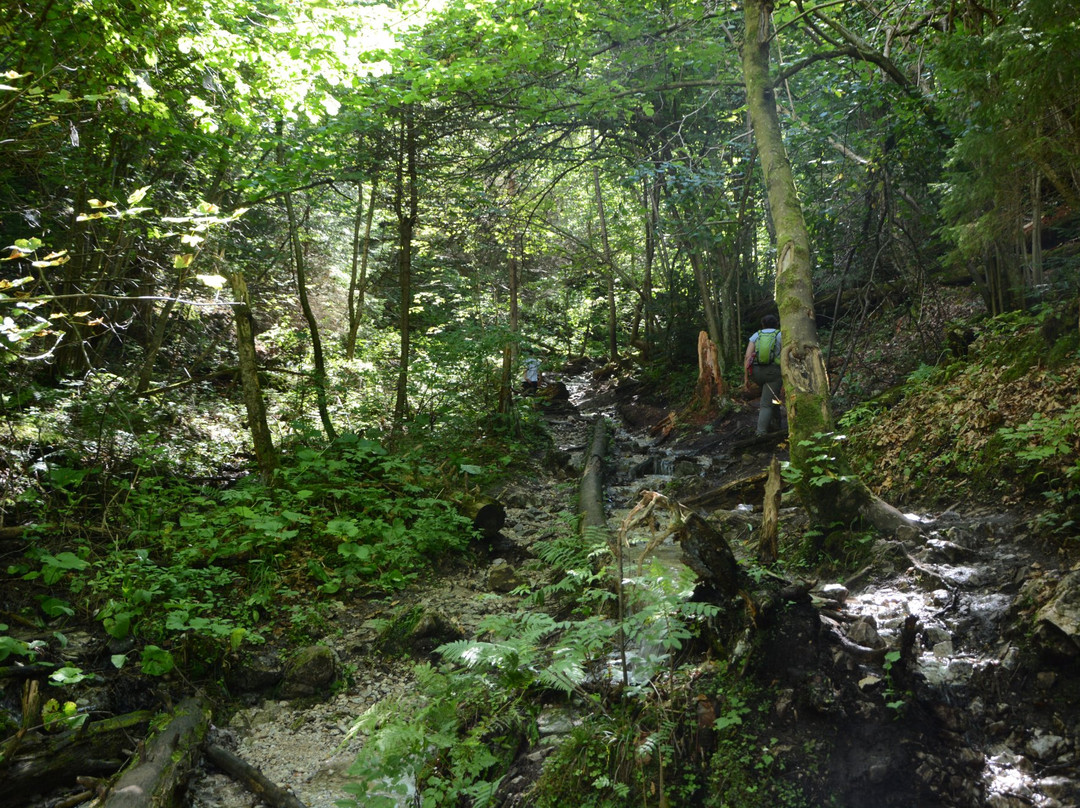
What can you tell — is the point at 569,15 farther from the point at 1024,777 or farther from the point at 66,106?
the point at 1024,777

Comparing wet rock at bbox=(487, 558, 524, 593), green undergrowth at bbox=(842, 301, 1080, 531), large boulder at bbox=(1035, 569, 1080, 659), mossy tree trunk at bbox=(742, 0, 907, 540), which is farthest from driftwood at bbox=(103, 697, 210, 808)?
green undergrowth at bbox=(842, 301, 1080, 531)

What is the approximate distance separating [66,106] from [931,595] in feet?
28.6

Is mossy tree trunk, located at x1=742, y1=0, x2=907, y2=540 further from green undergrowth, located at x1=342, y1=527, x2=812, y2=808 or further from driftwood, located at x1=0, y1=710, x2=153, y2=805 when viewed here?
driftwood, located at x1=0, y1=710, x2=153, y2=805

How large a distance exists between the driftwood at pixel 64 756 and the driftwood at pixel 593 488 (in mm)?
3796

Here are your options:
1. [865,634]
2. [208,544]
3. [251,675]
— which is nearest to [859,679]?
[865,634]

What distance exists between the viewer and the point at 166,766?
3686 mm

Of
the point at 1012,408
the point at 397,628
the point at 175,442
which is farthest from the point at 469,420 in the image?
the point at 1012,408

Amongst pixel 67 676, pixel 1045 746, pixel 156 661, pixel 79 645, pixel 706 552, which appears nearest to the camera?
pixel 1045 746

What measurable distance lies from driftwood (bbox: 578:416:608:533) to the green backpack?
121 inches

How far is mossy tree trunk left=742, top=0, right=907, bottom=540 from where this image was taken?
547cm

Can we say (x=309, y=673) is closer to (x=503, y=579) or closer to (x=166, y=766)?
(x=166, y=766)

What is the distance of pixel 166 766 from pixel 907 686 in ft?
13.7

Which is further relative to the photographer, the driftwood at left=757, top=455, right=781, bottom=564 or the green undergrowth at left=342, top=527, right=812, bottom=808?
the driftwood at left=757, top=455, right=781, bottom=564

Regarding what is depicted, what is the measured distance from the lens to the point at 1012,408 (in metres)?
5.87
